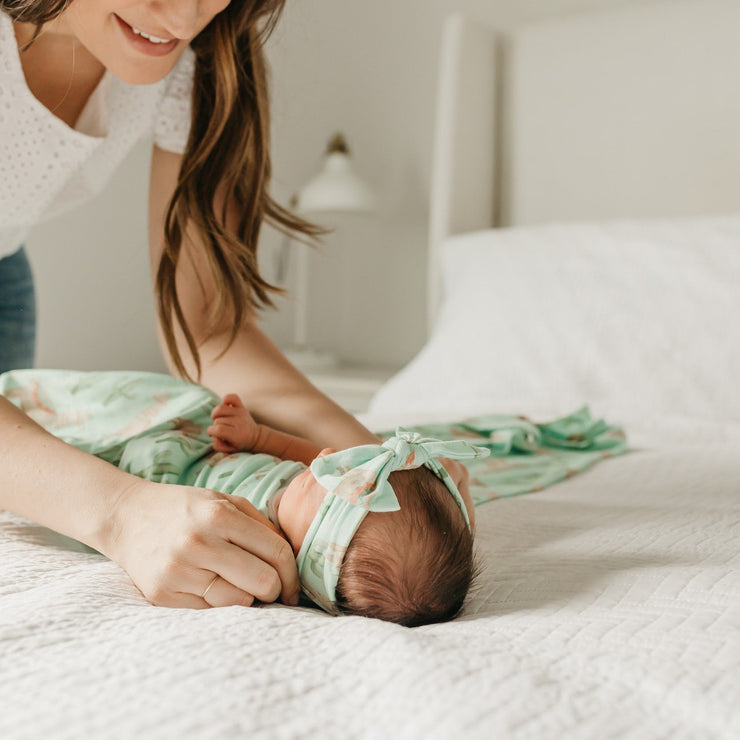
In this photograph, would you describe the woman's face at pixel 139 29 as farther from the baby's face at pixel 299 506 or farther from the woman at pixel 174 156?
the baby's face at pixel 299 506

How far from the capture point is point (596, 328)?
75.1 inches

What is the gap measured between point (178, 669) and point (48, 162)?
2.95 feet

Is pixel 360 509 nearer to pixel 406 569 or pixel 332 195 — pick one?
pixel 406 569

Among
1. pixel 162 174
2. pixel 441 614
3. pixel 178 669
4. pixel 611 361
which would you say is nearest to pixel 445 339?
pixel 611 361

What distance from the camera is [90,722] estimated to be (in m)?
0.49

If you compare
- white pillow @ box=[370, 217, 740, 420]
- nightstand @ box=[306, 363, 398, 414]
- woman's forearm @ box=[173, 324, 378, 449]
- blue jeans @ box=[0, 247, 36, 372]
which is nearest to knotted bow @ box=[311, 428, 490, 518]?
woman's forearm @ box=[173, 324, 378, 449]

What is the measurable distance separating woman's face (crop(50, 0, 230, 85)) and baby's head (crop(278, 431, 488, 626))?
1.68 ft

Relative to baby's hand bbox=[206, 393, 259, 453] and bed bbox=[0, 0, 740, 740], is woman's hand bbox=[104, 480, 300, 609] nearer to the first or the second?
bed bbox=[0, 0, 740, 740]

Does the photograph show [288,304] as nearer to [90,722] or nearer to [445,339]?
[445,339]

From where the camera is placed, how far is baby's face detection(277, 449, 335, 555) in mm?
818

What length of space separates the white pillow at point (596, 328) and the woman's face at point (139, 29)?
1009mm

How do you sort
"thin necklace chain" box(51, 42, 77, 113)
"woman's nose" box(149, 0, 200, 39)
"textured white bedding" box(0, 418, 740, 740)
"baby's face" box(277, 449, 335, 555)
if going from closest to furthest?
"textured white bedding" box(0, 418, 740, 740), "baby's face" box(277, 449, 335, 555), "woman's nose" box(149, 0, 200, 39), "thin necklace chain" box(51, 42, 77, 113)

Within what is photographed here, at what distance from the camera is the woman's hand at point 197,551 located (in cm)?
70

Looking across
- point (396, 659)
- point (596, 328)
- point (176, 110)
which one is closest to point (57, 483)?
point (396, 659)
